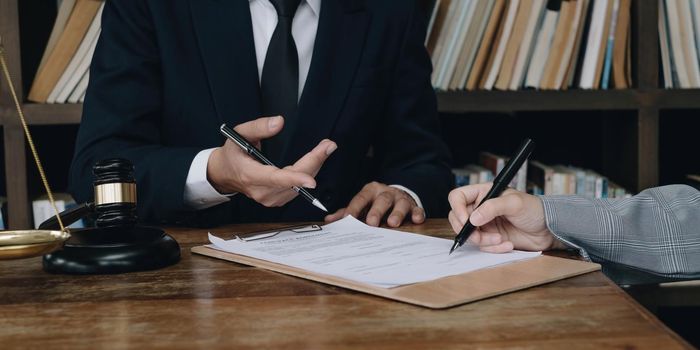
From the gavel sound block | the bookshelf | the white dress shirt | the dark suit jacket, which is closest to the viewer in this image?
the gavel sound block

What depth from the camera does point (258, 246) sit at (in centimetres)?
96

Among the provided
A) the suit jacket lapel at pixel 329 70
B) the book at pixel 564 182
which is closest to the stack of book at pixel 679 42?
the book at pixel 564 182

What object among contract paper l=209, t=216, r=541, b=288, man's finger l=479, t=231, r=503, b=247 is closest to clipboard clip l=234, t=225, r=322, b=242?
contract paper l=209, t=216, r=541, b=288

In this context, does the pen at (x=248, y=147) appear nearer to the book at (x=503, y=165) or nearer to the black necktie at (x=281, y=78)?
the black necktie at (x=281, y=78)

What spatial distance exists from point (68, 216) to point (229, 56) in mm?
671

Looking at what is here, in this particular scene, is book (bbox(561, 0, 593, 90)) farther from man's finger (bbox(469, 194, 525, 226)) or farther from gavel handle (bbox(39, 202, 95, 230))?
gavel handle (bbox(39, 202, 95, 230))

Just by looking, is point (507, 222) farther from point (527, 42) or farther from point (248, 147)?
point (527, 42)

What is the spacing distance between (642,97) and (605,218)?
122 centimetres

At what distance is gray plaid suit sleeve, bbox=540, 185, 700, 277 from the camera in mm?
943

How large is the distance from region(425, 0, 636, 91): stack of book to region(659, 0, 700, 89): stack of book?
3.9 inches

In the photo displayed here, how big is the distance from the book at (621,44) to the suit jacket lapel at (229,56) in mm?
1067

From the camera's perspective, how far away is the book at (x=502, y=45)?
6.73ft

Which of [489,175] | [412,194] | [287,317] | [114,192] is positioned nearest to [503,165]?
[489,175]

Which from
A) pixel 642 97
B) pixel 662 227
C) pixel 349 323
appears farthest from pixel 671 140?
pixel 349 323
